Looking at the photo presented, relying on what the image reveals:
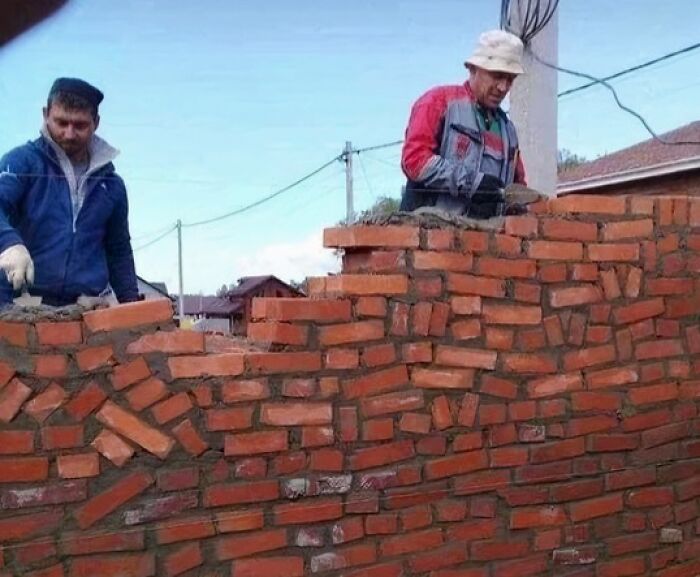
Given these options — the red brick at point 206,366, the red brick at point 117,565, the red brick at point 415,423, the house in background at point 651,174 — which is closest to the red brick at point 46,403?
the red brick at point 206,366

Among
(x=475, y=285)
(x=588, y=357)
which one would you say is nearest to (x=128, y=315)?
(x=475, y=285)

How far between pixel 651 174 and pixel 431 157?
860 centimetres

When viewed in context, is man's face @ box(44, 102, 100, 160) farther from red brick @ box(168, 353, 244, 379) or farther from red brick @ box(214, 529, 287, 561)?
red brick @ box(214, 529, 287, 561)

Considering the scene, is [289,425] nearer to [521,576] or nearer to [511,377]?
[511,377]

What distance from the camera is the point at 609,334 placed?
329 cm

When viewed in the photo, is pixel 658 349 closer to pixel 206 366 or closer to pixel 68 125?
pixel 206 366

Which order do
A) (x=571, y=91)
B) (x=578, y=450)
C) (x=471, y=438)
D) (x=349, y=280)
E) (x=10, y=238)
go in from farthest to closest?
(x=571, y=91) → (x=578, y=450) → (x=471, y=438) → (x=349, y=280) → (x=10, y=238)

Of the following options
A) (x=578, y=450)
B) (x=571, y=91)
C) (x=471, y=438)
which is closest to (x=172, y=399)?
(x=471, y=438)

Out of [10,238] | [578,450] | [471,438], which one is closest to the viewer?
[10,238]

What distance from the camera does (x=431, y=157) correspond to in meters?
3.14

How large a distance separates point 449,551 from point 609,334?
1.04 metres

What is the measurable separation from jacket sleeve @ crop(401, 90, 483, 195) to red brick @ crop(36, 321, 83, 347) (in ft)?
4.44

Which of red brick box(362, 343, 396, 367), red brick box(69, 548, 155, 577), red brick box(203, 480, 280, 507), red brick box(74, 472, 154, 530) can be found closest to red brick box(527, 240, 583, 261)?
red brick box(362, 343, 396, 367)

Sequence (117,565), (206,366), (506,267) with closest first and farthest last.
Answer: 1. (117,565)
2. (206,366)
3. (506,267)
